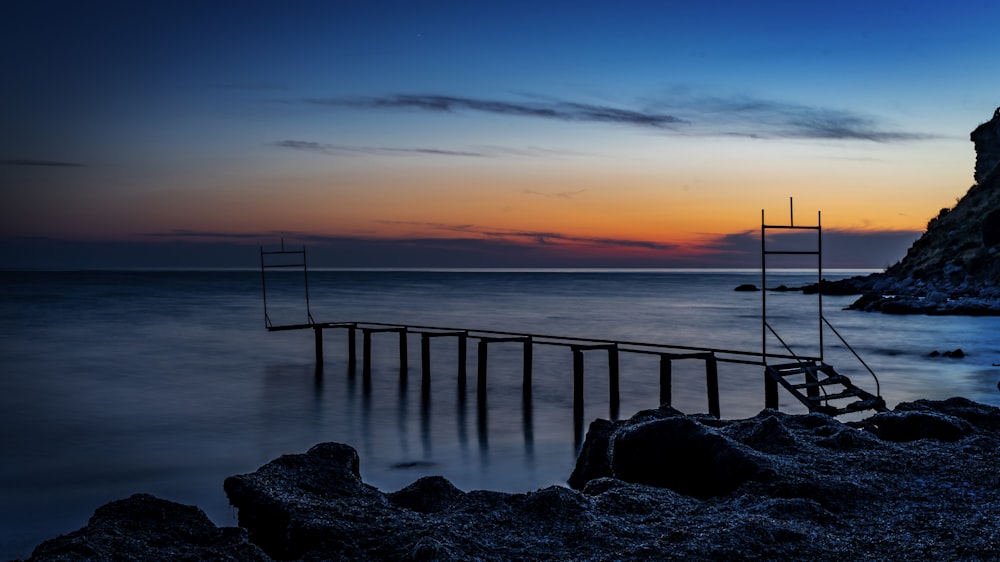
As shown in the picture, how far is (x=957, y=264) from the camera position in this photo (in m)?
61.4

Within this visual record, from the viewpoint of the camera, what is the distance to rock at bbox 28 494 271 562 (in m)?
Result: 6.15

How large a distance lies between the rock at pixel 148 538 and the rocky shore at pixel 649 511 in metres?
0.02

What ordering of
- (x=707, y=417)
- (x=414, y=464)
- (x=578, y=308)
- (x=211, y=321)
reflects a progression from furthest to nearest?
1. (x=578, y=308)
2. (x=211, y=321)
3. (x=414, y=464)
4. (x=707, y=417)

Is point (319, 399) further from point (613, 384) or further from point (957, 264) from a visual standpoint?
point (957, 264)

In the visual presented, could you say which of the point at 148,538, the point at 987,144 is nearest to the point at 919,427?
the point at 148,538

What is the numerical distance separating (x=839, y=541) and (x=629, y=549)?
5.82ft

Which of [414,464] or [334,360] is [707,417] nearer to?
[414,464]

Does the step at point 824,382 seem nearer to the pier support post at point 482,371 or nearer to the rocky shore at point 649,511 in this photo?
the rocky shore at point 649,511

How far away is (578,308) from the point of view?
239ft

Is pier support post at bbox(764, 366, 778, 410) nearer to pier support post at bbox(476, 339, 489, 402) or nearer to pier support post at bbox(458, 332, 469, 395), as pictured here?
pier support post at bbox(476, 339, 489, 402)

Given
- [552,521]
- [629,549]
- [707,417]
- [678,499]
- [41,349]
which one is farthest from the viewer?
[41,349]

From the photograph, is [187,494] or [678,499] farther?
[187,494]

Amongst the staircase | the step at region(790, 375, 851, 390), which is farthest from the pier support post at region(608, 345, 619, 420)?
the step at region(790, 375, 851, 390)

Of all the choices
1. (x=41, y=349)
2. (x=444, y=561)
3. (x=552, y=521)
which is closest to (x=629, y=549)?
(x=552, y=521)
